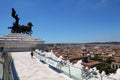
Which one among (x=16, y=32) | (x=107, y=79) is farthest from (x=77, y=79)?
(x=16, y=32)

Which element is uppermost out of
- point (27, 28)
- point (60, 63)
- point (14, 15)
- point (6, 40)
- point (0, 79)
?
point (14, 15)

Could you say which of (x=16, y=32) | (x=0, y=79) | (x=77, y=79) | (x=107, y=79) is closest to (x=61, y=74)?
(x=77, y=79)

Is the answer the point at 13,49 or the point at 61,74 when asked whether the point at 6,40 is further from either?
the point at 61,74

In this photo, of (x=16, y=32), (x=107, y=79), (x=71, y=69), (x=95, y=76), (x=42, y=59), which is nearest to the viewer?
(x=107, y=79)

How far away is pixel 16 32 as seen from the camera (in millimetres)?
26750

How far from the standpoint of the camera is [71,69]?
920 centimetres

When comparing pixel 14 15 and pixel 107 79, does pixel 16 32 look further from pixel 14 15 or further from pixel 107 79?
pixel 107 79

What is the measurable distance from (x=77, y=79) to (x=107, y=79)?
91.7 inches

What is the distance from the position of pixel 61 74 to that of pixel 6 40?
1383 cm

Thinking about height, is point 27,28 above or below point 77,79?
above

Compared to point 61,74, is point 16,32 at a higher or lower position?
higher

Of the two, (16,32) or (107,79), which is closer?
(107,79)

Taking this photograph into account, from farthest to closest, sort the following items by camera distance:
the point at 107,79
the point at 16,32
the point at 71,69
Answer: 1. the point at 16,32
2. the point at 71,69
3. the point at 107,79

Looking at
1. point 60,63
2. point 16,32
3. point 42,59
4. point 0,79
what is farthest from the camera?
point 16,32
